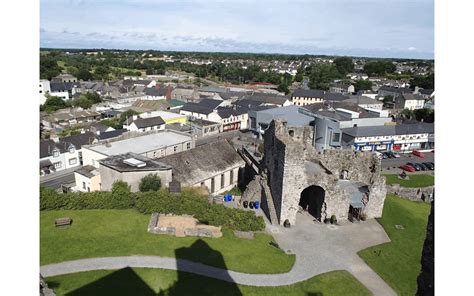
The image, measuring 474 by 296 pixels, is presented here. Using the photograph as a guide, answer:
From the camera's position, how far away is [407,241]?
25.3 m

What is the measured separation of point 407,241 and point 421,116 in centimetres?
5819

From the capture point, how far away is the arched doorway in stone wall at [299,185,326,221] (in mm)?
27766

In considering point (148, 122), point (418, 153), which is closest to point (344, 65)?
point (418, 153)

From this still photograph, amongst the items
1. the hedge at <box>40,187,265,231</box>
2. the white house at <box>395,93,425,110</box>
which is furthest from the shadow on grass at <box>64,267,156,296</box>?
the white house at <box>395,93,425,110</box>

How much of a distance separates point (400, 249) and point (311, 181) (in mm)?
8083

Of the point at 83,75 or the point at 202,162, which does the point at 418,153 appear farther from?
the point at 83,75

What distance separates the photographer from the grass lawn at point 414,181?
132 feet

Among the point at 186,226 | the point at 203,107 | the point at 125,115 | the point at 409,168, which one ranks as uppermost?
the point at 203,107

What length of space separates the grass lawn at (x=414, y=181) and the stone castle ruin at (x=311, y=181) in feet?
39.9

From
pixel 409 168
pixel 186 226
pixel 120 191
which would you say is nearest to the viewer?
pixel 186 226

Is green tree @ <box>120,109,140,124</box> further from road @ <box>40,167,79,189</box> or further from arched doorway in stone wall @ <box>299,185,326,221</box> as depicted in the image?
arched doorway in stone wall @ <box>299,185,326,221</box>

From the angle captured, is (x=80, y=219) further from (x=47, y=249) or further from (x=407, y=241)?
(x=407, y=241)

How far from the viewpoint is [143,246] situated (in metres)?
21.7

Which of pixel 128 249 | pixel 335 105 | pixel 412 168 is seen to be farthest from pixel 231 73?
pixel 128 249
